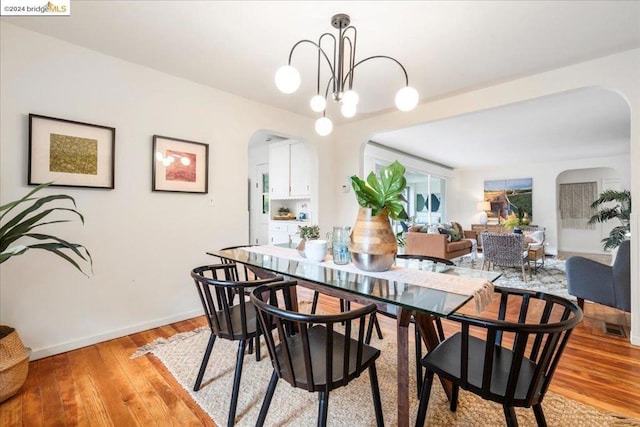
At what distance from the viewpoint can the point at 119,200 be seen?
244cm

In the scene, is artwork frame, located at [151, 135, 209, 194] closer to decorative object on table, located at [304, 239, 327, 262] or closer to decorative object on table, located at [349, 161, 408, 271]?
decorative object on table, located at [304, 239, 327, 262]

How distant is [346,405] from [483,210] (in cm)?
832

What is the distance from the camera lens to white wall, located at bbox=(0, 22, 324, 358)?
2.03 m

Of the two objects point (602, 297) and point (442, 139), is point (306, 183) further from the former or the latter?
point (602, 297)

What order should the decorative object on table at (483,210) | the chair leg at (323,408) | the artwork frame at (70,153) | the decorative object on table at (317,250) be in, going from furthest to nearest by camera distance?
1. the decorative object on table at (483,210)
2. the artwork frame at (70,153)
3. the decorative object on table at (317,250)
4. the chair leg at (323,408)

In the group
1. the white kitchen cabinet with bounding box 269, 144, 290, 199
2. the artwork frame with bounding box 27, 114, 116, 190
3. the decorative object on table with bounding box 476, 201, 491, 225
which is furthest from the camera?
the decorative object on table with bounding box 476, 201, 491, 225

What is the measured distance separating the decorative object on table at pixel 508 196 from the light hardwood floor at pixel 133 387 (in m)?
6.45

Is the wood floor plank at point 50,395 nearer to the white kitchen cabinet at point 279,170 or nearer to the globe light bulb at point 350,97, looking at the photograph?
the globe light bulb at point 350,97

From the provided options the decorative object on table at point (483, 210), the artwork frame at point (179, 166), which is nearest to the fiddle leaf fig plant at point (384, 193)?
the artwork frame at point (179, 166)

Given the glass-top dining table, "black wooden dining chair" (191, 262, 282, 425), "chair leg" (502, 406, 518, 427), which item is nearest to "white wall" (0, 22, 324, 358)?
the glass-top dining table

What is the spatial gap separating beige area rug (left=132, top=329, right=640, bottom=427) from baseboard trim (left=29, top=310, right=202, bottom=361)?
2.47 feet

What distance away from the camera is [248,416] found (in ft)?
4.96

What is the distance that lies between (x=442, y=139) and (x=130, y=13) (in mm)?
5012

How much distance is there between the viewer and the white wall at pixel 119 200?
2.03 m
